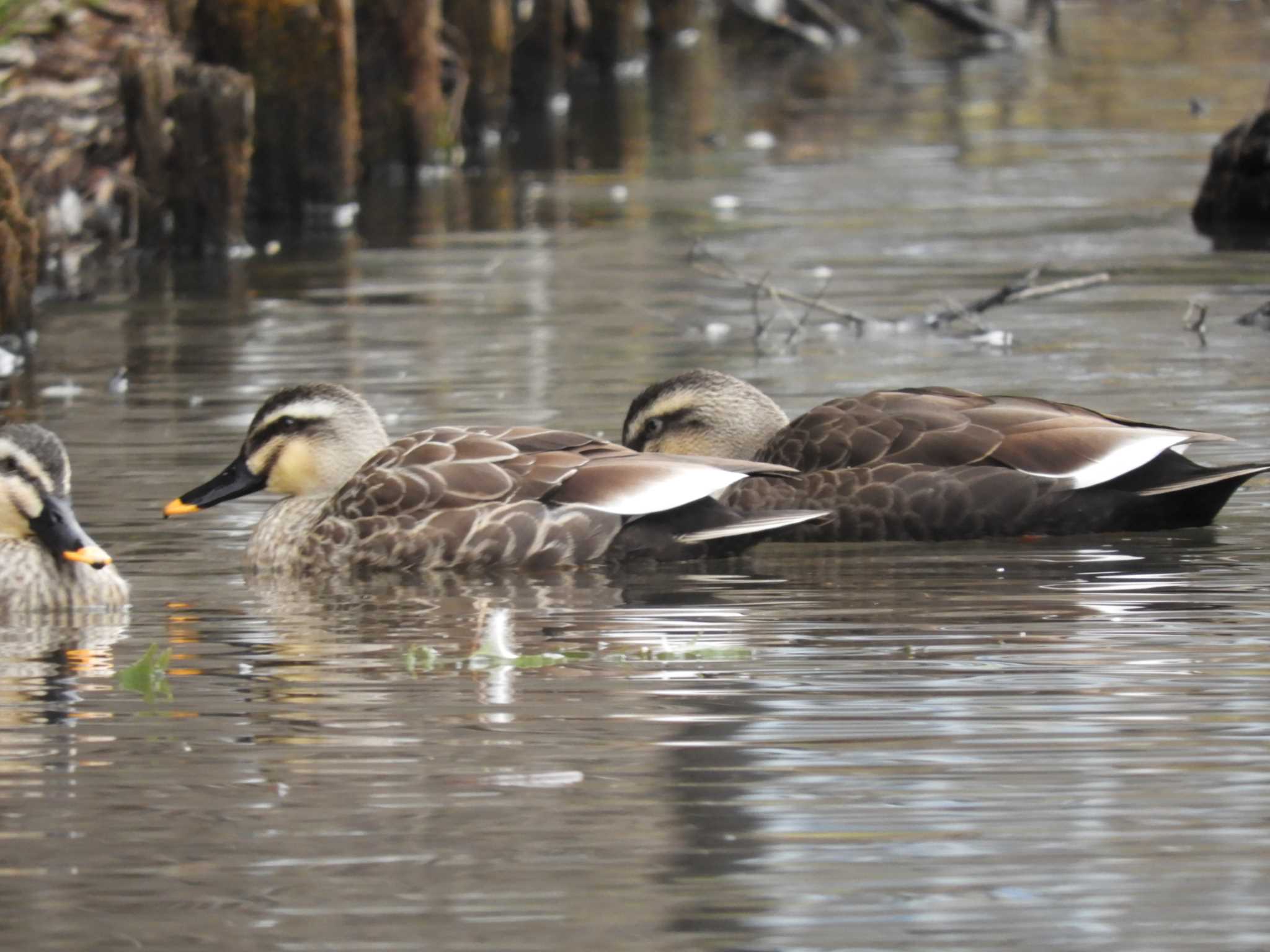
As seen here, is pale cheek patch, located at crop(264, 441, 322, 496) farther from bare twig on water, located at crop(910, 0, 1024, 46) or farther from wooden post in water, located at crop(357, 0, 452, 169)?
bare twig on water, located at crop(910, 0, 1024, 46)

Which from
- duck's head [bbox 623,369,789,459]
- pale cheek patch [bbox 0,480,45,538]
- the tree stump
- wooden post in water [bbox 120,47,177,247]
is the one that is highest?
wooden post in water [bbox 120,47,177,247]

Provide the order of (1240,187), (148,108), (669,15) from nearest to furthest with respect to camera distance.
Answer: (148,108)
(1240,187)
(669,15)

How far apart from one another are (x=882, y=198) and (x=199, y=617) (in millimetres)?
14222

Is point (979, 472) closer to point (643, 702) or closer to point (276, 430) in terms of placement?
point (276, 430)

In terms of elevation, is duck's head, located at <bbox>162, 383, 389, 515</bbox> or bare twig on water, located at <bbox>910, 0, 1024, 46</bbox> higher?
bare twig on water, located at <bbox>910, 0, 1024, 46</bbox>

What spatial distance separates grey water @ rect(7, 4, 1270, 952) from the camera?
213 inches

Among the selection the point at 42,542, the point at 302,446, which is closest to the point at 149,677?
the point at 42,542

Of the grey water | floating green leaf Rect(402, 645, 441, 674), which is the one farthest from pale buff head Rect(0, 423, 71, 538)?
floating green leaf Rect(402, 645, 441, 674)

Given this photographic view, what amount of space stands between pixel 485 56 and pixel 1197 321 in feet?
46.5

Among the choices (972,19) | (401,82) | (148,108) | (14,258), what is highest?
(972,19)

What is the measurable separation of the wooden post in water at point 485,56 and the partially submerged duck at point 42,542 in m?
18.3

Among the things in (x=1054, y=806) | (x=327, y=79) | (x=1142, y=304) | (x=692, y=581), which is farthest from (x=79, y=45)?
(x=1054, y=806)

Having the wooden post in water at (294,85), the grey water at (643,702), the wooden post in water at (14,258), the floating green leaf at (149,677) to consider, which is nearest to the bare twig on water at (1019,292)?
the grey water at (643,702)

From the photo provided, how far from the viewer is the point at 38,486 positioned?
344 inches
